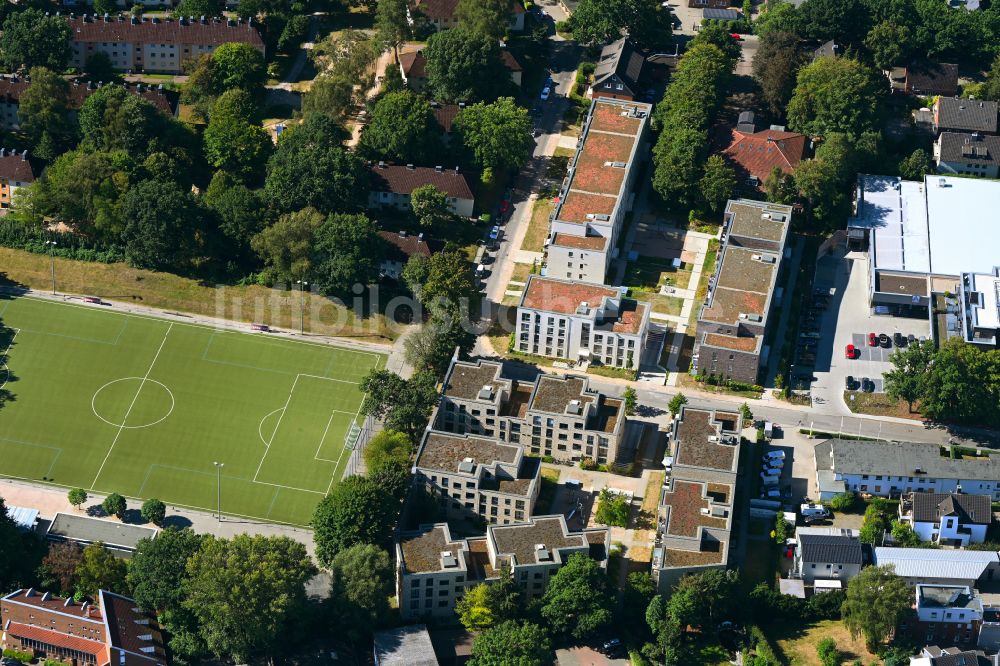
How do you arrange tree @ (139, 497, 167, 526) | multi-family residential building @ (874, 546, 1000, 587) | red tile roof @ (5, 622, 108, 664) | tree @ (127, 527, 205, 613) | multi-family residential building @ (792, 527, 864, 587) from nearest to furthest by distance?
red tile roof @ (5, 622, 108, 664)
tree @ (127, 527, 205, 613)
multi-family residential building @ (874, 546, 1000, 587)
multi-family residential building @ (792, 527, 864, 587)
tree @ (139, 497, 167, 526)

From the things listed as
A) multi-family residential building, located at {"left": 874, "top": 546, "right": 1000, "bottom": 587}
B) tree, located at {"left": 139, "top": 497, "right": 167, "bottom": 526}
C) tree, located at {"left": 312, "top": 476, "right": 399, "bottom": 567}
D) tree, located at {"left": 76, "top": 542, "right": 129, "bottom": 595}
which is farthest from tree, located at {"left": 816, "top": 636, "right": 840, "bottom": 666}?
tree, located at {"left": 76, "top": 542, "right": 129, "bottom": 595}

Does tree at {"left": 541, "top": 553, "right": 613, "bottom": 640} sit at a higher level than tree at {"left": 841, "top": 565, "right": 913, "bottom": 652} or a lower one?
lower

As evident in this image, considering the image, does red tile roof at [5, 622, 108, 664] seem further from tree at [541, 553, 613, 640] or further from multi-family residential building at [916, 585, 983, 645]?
multi-family residential building at [916, 585, 983, 645]

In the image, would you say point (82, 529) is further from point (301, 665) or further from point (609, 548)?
point (609, 548)

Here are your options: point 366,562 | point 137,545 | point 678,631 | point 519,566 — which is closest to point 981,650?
point 678,631

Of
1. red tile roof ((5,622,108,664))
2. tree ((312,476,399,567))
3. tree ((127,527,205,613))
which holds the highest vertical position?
tree ((312,476,399,567))

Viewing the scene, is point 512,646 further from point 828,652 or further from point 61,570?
point 61,570

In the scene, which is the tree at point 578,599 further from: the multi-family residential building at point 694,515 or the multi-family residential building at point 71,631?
the multi-family residential building at point 71,631

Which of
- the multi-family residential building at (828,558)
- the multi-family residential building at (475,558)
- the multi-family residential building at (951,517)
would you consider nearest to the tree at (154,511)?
the multi-family residential building at (475,558)
